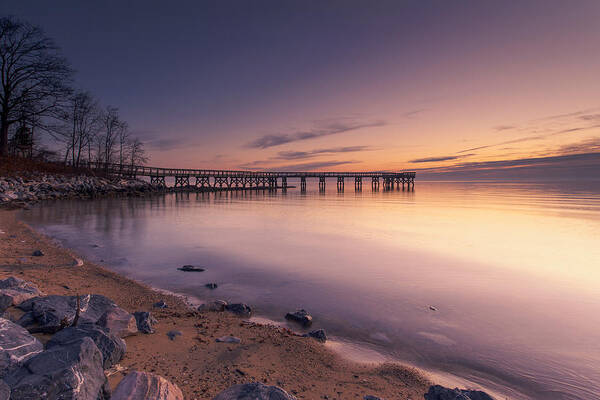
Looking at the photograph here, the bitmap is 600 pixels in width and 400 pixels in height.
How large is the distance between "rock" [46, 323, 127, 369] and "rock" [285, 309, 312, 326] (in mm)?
2785

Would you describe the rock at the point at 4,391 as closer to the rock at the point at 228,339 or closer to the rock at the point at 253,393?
the rock at the point at 253,393

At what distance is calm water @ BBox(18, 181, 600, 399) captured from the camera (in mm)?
4461

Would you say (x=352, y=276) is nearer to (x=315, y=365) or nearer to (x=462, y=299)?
(x=462, y=299)

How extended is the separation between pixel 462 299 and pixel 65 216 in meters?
21.0

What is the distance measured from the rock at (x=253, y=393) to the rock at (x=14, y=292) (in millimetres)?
3519

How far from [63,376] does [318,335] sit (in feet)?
10.8

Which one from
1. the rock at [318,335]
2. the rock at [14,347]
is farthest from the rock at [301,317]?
the rock at [14,347]

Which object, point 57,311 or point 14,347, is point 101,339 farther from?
point 57,311

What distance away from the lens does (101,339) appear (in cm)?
316

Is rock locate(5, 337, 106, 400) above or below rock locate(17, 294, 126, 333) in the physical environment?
above

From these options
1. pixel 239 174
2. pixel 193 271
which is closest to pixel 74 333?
pixel 193 271

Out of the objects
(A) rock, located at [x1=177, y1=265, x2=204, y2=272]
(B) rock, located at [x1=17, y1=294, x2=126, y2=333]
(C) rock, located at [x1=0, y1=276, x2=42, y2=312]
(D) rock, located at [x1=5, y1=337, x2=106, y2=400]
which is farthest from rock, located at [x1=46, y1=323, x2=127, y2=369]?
(A) rock, located at [x1=177, y1=265, x2=204, y2=272]

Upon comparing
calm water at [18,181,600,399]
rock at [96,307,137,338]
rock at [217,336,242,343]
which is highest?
rock at [96,307,137,338]

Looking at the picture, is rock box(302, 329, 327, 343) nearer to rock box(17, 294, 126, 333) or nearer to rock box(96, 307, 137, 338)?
rock box(96, 307, 137, 338)
